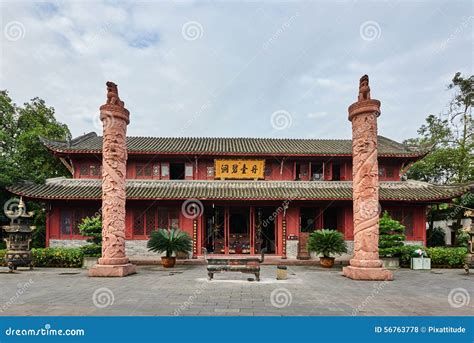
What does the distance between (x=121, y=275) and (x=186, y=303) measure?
15.4 feet

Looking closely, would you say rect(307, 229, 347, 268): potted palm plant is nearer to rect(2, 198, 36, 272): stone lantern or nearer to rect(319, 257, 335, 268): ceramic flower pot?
rect(319, 257, 335, 268): ceramic flower pot

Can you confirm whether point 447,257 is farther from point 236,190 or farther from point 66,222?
point 66,222

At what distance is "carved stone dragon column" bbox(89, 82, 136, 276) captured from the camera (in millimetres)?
10844

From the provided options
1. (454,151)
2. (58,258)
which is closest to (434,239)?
(454,151)

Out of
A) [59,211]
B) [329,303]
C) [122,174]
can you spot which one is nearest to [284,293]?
[329,303]

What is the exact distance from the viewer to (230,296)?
745 cm

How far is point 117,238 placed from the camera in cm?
1091

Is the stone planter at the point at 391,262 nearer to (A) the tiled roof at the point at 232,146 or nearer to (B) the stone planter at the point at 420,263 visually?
(B) the stone planter at the point at 420,263

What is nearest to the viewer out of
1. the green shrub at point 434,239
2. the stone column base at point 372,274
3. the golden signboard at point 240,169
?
the stone column base at point 372,274

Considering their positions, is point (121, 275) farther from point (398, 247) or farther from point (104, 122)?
point (398, 247)

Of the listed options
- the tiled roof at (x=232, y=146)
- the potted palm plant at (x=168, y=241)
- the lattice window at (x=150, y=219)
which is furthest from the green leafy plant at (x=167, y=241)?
the tiled roof at (x=232, y=146)

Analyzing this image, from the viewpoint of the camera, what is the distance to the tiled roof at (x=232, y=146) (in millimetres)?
17641

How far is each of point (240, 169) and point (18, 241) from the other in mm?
10425

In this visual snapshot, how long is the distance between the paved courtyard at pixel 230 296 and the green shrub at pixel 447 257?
3.81 metres
